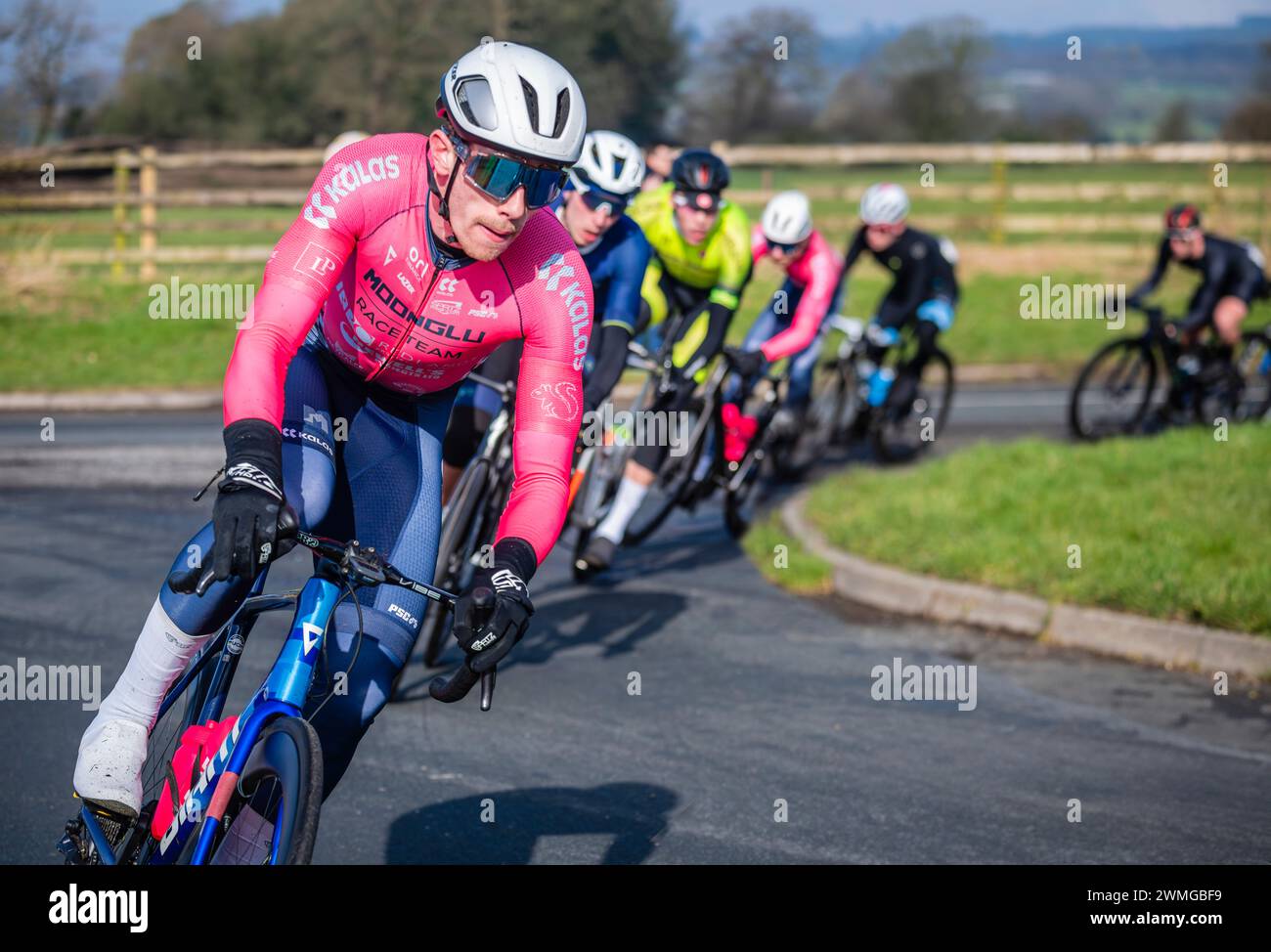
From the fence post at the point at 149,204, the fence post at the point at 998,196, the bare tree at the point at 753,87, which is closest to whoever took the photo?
the fence post at the point at 149,204

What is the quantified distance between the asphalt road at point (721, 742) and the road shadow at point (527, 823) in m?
0.01

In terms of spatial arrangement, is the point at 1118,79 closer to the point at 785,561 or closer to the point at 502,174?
the point at 785,561

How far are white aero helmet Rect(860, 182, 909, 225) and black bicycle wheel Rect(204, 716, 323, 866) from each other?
32.8ft

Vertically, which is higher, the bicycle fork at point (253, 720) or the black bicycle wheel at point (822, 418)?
the black bicycle wheel at point (822, 418)

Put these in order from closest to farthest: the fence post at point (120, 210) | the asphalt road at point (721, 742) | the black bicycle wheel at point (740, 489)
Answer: the asphalt road at point (721, 742), the black bicycle wheel at point (740, 489), the fence post at point (120, 210)

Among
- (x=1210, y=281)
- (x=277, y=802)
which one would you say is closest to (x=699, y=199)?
(x=277, y=802)

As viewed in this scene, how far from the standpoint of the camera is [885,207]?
492 inches

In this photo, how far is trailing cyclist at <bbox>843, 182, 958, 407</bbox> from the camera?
12523mm

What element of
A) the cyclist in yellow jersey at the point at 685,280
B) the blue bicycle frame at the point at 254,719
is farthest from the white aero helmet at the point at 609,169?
the blue bicycle frame at the point at 254,719

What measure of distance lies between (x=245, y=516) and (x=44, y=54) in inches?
927

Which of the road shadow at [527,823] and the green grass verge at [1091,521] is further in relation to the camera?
the green grass verge at [1091,521]

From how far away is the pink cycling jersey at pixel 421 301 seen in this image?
12.4 feet

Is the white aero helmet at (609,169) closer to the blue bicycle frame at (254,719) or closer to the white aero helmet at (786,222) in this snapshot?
the white aero helmet at (786,222)
